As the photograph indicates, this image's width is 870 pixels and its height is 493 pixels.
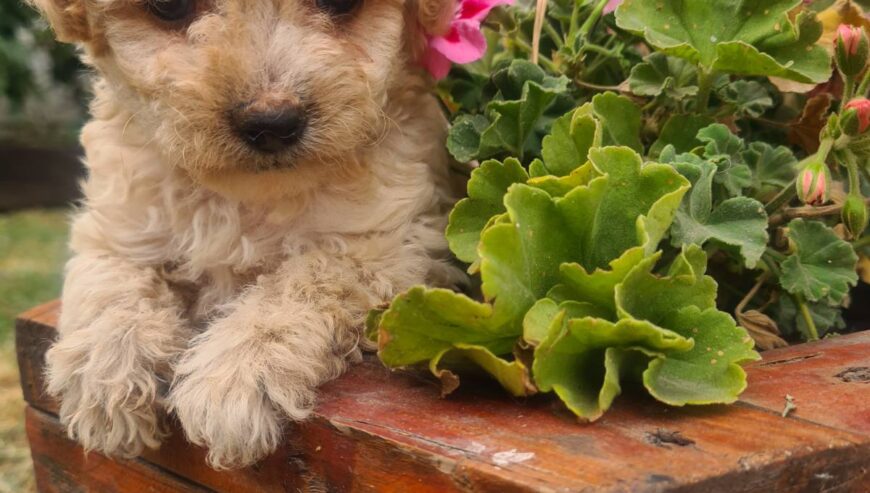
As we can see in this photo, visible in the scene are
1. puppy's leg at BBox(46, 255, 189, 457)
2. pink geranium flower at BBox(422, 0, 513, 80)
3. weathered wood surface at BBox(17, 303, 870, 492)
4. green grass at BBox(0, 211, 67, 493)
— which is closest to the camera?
weathered wood surface at BBox(17, 303, 870, 492)

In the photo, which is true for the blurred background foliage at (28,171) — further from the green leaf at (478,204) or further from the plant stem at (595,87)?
the plant stem at (595,87)

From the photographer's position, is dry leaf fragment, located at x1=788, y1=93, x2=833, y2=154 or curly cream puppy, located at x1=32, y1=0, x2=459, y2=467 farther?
A: dry leaf fragment, located at x1=788, y1=93, x2=833, y2=154

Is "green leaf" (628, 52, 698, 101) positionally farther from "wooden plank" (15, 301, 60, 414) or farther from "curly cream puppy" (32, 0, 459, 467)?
"wooden plank" (15, 301, 60, 414)

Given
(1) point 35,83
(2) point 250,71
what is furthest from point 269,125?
(1) point 35,83

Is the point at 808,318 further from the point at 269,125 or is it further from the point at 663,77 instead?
the point at 269,125

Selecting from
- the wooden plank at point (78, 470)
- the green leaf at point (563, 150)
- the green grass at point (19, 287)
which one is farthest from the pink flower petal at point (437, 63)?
the green grass at point (19, 287)

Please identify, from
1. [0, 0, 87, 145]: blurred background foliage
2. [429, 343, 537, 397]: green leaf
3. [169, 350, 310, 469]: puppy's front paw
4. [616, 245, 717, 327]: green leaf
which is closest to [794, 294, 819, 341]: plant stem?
[616, 245, 717, 327]: green leaf

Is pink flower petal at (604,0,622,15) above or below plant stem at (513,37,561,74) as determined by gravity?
above

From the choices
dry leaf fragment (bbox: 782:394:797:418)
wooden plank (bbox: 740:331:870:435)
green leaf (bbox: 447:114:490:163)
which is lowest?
wooden plank (bbox: 740:331:870:435)
